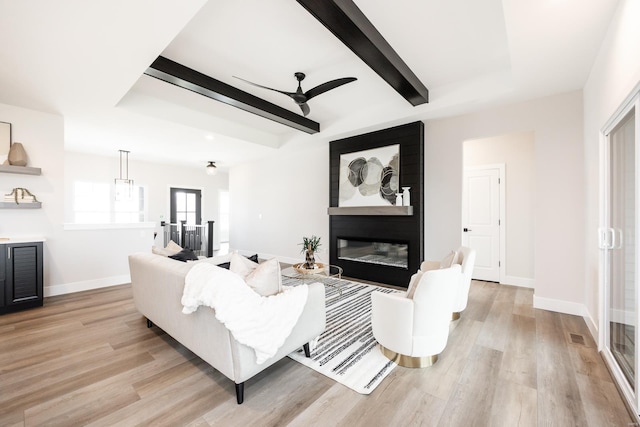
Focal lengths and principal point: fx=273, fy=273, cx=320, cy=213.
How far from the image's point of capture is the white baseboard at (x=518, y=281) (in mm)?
4307

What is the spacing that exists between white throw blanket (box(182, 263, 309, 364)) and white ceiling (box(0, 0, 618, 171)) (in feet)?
6.17

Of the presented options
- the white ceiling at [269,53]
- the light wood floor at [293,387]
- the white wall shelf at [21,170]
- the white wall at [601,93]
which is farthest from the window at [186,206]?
the white wall at [601,93]

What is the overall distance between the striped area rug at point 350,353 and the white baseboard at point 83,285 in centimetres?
363

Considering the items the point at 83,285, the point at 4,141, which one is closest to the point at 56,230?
the point at 83,285

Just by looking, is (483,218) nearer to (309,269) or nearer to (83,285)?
(309,269)

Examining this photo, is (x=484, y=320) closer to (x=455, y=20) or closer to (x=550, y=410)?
(x=550, y=410)

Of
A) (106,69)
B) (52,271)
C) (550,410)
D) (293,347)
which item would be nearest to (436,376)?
(550,410)

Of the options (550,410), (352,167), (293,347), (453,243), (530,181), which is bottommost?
(550,410)

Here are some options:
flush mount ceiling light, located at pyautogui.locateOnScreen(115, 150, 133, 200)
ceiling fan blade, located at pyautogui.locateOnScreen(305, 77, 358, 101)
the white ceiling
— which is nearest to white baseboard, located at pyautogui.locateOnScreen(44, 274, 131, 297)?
the white ceiling

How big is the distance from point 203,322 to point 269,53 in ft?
8.91

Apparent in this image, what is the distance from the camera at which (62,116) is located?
3.94 meters

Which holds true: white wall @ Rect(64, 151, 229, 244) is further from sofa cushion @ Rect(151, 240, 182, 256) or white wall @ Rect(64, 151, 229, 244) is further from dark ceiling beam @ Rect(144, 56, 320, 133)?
sofa cushion @ Rect(151, 240, 182, 256)

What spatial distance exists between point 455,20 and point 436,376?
9.86 ft

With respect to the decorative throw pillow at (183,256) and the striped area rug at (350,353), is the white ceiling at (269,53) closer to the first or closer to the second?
the decorative throw pillow at (183,256)
